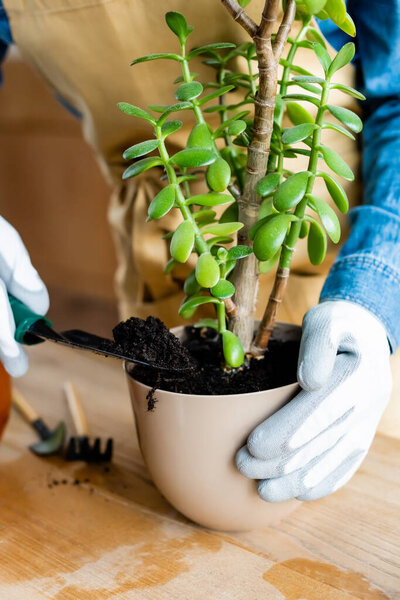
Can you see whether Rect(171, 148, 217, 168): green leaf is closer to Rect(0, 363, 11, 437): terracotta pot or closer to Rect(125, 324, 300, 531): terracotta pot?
Rect(125, 324, 300, 531): terracotta pot

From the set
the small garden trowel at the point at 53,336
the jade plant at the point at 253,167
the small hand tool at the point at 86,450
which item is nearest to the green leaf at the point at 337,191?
the jade plant at the point at 253,167

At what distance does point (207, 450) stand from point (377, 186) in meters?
0.44

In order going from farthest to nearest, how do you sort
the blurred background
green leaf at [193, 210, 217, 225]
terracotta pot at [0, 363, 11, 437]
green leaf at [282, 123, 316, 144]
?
1. the blurred background
2. terracotta pot at [0, 363, 11, 437]
3. green leaf at [193, 210, 217, 225]
4. green leaf at [282, 123, 316, 144]

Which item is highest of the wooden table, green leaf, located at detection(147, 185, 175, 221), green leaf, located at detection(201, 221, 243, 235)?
green leaf, located at detection(147, 185, 175, 221)

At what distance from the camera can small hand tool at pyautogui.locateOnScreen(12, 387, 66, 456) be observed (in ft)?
2.74

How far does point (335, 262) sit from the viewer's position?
76 centimetres

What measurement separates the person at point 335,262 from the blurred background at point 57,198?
59.3 inches

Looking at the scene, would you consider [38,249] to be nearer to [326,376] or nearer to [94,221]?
[94,221]

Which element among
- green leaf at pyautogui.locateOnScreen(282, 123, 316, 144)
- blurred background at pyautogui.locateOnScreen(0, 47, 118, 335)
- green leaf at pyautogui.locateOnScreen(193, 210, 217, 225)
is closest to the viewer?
green leaf at pyautogui.locateOnScreen(282, 123, 316, 144)

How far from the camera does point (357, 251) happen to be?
2.47ft

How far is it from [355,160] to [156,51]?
356 millimetres

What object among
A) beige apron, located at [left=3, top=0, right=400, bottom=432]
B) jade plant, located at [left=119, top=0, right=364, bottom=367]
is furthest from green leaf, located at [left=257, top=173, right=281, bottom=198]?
beige apron, located at [left=3, top=0, right=400, bottom=432]

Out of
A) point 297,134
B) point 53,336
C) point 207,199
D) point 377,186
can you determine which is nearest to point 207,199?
point 207,199

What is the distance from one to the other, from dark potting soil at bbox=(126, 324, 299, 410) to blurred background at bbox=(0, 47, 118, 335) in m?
1.76
